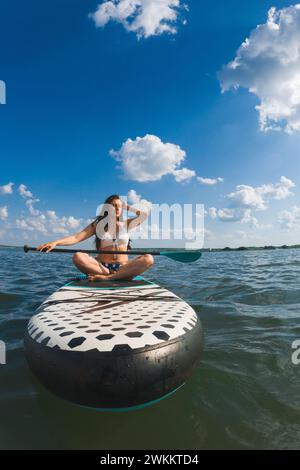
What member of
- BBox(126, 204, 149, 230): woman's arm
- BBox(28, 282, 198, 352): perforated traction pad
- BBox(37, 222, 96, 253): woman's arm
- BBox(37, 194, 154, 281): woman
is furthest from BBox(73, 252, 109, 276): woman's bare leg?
BBox(126, 204, 149, 230): woman's arm

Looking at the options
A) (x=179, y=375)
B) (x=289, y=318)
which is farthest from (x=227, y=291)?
(x=179, y=375)

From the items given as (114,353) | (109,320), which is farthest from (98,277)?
(114,353)

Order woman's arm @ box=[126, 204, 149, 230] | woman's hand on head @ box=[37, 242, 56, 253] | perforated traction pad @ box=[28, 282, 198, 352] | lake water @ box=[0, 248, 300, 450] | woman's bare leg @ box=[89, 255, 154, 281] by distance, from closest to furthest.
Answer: lake water @ box=[0, 248, 300, 450] → perforated traction pad @ box=[28, 282, 198, 352] → woman's hand on head @ box=[37, 242, 56, 253] → woman's bare leg @ box=[89, 255, 154, 281] → woman's arm @ box=[126, 204, 149, 230]

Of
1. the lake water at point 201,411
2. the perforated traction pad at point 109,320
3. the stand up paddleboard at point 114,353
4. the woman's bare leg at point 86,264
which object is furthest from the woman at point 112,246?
the stand up paddleboard at point 114,353

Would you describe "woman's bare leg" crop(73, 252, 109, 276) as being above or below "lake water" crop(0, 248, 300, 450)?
above

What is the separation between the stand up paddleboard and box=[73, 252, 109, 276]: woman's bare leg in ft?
6.10

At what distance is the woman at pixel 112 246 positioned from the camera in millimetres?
4688

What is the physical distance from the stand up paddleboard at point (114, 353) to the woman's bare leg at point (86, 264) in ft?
6.10

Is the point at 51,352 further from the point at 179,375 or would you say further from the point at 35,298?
the point at 35,298

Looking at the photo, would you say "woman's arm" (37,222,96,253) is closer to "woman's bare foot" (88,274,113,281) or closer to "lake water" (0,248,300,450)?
"woman's bare foot" (88,274,113,281)

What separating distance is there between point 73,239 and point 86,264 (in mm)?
637

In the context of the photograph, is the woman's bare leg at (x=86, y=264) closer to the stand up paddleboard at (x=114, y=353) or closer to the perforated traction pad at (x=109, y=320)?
the perforated traction pad at (x=109, y=320)

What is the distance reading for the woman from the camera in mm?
4688

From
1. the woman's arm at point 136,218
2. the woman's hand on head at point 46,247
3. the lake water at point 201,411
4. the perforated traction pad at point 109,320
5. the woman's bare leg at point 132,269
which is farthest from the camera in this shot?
the woman's arm at point 136,218
